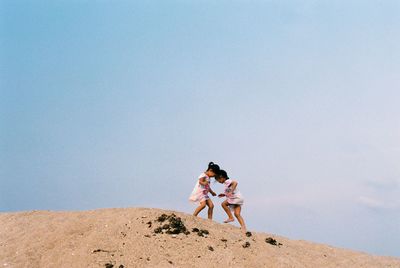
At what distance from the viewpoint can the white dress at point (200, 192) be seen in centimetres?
1280

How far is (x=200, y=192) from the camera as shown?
12.8m

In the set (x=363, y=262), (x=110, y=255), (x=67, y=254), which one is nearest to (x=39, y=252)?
(x=67, y=254)

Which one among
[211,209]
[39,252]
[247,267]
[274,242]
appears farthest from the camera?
[211,209]

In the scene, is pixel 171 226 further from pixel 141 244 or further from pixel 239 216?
pixel 239 216

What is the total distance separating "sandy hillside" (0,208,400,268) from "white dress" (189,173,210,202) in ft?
2.51

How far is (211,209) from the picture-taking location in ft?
42.6

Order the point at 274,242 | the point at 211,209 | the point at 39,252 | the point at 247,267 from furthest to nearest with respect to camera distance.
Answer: the point at 211,209 < the point at 274,242 < the point at 39,252 < the point at 247,267

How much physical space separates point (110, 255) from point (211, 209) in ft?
11.6

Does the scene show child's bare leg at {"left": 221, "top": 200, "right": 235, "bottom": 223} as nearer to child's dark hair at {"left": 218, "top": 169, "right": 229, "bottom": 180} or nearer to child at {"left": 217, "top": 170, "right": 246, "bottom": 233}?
child at {"left": 217, "top": 170, "right": 246, "bottom": 233}

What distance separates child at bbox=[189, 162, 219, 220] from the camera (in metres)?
12.8

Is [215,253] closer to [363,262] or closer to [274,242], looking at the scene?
[274,242]

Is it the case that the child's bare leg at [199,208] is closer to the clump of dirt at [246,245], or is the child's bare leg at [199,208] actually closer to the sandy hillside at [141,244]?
the sandy hillside at [141,244]

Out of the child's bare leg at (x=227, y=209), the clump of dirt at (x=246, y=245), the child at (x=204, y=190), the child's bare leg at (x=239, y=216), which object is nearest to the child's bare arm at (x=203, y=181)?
the child at (x=204, y=190)

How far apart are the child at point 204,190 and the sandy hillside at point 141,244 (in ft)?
2.26
